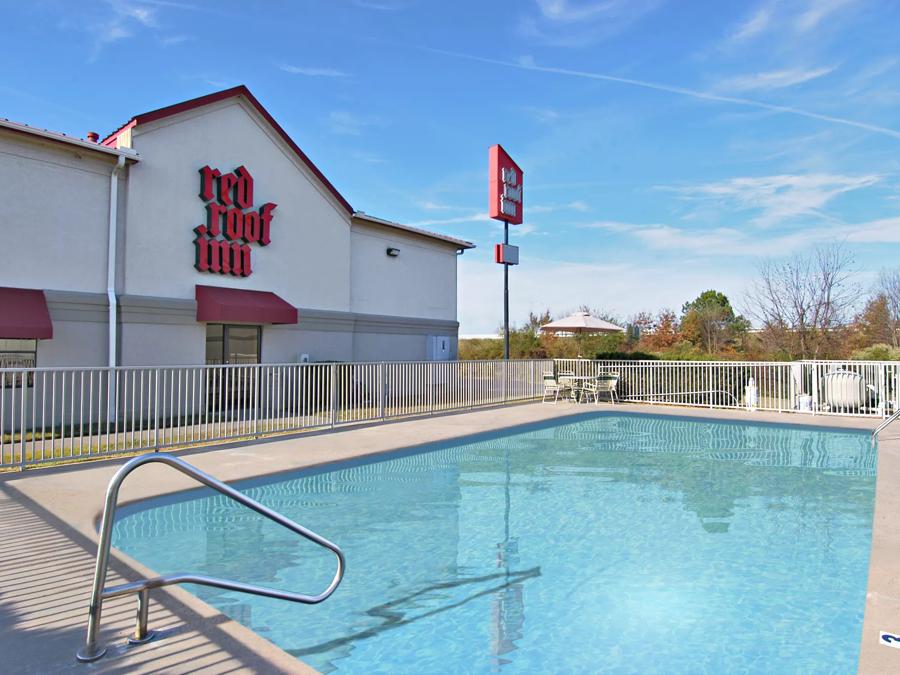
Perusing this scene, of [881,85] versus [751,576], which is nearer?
[751,576]

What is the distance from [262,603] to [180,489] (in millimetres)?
2906

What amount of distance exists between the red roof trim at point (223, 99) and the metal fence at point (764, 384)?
30.2 feet

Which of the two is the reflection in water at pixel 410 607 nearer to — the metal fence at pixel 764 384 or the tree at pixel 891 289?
the metal fence at pixel 764 384

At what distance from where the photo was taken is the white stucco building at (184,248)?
37.2 ft

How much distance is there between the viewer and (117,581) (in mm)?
3934

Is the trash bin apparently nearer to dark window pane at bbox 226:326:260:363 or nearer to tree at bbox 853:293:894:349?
dark window pane at bbox 226:326:260:363

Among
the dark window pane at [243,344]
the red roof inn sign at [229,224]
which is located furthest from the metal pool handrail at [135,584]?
the dark window pane at [243,344]

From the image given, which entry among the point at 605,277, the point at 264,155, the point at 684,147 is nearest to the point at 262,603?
the point at 264,155

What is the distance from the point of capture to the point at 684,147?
64.5ft

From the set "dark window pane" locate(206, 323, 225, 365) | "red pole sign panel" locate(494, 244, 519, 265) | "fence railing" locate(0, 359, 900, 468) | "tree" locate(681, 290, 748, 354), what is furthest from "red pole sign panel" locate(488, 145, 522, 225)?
"tree" locate(681, 290, 748, 354)

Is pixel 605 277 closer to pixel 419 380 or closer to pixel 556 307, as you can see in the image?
pixel 556 307

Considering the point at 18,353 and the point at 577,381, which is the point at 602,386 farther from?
the point at 18,353

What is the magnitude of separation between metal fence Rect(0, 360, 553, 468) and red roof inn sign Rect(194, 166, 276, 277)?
377 centimetres

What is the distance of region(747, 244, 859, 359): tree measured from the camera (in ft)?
78.2
